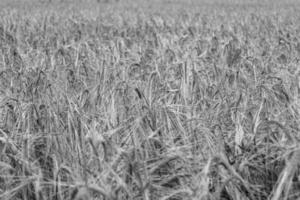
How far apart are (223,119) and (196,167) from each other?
2.09 feet

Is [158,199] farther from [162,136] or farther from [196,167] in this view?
[162,136]

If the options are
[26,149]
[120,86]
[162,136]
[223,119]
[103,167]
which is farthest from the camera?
[120,86]

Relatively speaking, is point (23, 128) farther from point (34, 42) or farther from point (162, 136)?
point (34, 42)

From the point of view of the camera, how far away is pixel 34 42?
5.43 meters

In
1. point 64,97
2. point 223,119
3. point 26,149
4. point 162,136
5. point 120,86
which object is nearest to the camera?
point 26,149

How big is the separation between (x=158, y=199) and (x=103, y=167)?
0.72ft

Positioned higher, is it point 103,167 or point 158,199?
point 103,167

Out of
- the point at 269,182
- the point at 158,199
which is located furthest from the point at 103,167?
the point at 269,182

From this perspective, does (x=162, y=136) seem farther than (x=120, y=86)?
No

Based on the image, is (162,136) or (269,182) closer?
(269,182)

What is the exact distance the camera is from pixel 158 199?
1.73 m

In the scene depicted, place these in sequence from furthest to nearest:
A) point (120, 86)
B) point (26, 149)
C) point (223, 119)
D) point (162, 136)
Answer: point (120, 86), point (223, 119), point (162, 136), point (26, 149)

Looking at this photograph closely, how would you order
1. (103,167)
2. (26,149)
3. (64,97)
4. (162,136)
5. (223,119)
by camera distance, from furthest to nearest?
1. (64,97)
2. (223,119)
3. (162,136)
4. (26,149)
5. (103,167)

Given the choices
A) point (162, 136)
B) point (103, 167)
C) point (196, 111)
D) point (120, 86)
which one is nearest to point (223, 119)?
point (196, 111)
